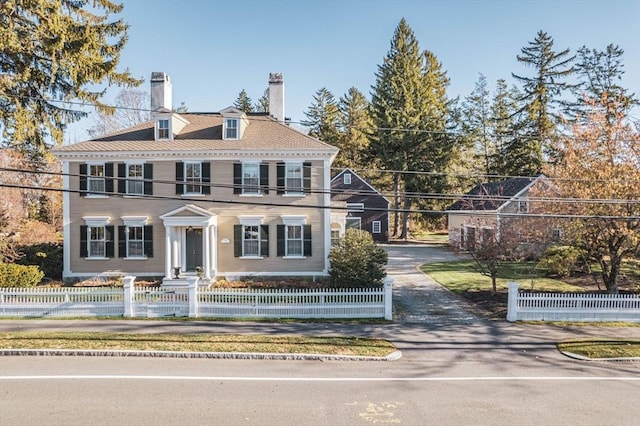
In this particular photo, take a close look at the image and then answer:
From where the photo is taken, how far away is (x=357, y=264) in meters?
18.7

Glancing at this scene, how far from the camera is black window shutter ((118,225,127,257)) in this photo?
2194 cm

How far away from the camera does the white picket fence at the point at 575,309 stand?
15.6m

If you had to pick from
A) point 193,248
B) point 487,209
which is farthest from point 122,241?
point 487,209

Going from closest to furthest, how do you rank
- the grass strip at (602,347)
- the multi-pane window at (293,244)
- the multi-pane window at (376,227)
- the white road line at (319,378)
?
the white road line at (319,378) → the grass strip at (602,347) → the multi-pane window at (293,244) → the multi-pane window at (376,227)

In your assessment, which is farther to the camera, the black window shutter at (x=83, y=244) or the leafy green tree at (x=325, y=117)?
the leafy green tree at (x=325, y=117)

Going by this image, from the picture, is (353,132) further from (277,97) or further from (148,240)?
(148,240)

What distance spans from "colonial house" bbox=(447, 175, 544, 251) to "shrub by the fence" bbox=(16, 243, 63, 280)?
1930cm

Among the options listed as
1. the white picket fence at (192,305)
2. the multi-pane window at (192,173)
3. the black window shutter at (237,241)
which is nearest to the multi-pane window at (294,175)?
the black window shutter at (237,241)

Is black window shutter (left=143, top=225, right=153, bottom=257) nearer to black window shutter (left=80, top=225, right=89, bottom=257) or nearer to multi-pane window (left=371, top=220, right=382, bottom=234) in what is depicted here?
black window shutter (left=80, top=225, right=89, bottom=257)

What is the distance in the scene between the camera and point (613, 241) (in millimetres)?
17250

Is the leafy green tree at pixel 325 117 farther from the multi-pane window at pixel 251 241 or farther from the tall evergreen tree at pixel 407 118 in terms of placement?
the multi-pane window at pixel 251 241

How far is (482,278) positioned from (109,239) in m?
19.3

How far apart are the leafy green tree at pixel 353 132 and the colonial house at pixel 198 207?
2747 cm

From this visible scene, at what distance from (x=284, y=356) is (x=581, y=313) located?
35.8 feet
